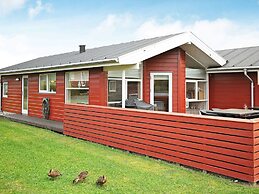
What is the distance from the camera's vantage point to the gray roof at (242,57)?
446 inches

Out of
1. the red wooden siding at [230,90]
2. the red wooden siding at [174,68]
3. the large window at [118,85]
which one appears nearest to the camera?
the large window at [118,85]

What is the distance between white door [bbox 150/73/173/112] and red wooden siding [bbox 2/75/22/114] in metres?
8.22

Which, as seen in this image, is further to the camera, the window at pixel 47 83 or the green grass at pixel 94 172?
the window at pixel 47 83

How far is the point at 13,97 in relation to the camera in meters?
16.7

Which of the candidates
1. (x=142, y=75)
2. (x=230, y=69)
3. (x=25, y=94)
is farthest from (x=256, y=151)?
(x=25, y=94)

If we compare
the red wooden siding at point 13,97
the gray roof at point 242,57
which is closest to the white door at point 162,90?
the gray roof at point 242,57

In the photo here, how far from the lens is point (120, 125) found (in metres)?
7.77

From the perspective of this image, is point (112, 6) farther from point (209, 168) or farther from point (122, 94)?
point (209, 168)

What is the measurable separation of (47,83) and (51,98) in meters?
0.86

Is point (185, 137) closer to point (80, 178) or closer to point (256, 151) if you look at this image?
point (256, 151)

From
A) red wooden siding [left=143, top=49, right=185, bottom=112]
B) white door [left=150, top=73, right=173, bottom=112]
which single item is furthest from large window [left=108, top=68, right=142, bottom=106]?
white door [left=150, top=73, right=173, bottom=112]

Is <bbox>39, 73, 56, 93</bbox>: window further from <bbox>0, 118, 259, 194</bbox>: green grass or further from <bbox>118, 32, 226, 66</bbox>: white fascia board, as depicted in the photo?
<bbox>0, 118, 259, 194</bbox>: green grass

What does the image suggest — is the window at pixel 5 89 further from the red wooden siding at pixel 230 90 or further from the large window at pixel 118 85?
the red wooden siding at pixel 230 90

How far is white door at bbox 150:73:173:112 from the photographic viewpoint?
10.8 metres
